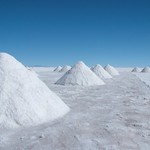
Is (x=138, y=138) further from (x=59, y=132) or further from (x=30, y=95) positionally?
(x=30, y=95)

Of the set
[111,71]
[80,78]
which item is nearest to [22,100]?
[80,78]

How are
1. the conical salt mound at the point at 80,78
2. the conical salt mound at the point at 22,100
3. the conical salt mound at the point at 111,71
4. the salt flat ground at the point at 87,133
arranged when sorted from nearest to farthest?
1. the salt flat ground at the point at 87,133
2. the conical salt mound at the point at 22,100
3. the conical salt mound at the point at 80,78
4. the conical salt mound at the point at 111,71

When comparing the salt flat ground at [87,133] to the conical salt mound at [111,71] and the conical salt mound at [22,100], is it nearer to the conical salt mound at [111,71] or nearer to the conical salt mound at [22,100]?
the conical salt mound at [22,100]

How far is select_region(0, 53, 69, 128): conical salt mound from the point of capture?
6.71m

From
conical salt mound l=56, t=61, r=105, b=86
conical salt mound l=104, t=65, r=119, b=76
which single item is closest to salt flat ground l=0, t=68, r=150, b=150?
conical salt mound l=56, t=61, r=105, b=86

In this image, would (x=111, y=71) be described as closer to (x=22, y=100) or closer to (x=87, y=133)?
(x=22, y=100)

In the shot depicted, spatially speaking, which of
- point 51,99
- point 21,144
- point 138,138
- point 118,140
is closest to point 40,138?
point 21,144

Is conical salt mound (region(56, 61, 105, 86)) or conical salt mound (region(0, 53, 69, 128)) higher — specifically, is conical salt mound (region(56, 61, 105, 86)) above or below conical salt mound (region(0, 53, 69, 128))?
above

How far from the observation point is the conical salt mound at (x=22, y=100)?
264 inches

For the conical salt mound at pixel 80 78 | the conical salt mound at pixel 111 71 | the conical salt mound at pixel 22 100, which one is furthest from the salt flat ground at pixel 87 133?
the conical salt mound at pixel 111 71

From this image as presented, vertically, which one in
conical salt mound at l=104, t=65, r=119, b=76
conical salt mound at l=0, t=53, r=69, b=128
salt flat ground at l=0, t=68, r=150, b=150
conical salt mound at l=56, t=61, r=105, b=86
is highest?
conical salt mound at l=104, t=65, r=119, b=76

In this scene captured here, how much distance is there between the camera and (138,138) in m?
5.65

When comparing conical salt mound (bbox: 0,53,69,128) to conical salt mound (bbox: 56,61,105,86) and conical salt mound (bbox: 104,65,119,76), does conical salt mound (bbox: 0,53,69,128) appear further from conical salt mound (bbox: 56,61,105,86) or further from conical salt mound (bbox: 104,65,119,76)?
conical salt mound (bbox: 104,65,119,76)

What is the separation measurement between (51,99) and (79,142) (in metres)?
3.03
